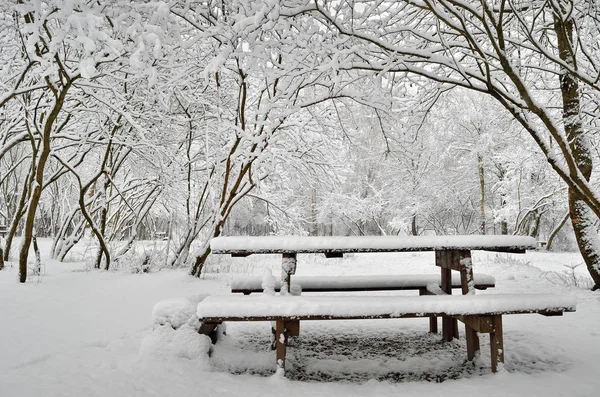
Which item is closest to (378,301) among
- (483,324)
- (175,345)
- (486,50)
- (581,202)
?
(483,324)

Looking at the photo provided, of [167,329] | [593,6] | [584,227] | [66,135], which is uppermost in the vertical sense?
[593,6]

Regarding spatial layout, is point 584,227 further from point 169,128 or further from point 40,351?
point 169,128

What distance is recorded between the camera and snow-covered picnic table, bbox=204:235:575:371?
9.01 feet

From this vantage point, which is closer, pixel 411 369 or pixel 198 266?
pixel 411 369

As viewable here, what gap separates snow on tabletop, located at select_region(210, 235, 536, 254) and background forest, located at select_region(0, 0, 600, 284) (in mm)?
1088

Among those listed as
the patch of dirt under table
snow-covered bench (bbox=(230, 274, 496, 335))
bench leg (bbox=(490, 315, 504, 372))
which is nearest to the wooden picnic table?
bench leg (bbox=(490, 315, 504, 372))

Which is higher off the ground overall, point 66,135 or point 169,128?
point 169,128

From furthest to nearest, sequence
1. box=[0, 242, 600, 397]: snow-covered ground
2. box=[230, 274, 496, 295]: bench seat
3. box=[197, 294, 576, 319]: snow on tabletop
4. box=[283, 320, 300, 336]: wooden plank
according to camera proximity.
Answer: box=[230, 274, 496, 295]: bench seat, box=[283, 320, 300, 336]: wooden plank, box=[197, 294, 576, 319]: snow on tabletop, box=[0, 242, 600, 397]: snow-covered ground

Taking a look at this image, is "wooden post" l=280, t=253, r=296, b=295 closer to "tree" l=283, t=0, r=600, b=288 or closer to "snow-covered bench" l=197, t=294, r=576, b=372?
"snow-covered bench" l=197, t=294, r=576, b=372

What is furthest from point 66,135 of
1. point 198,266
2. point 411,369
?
point 411,369

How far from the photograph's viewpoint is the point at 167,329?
3131mm

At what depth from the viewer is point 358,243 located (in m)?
3.10

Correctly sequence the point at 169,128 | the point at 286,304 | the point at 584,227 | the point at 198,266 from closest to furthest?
the point at 286,304 → the point at 584,227 → the point at 198,266 → the point at 169,128

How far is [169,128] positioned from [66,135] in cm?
239
